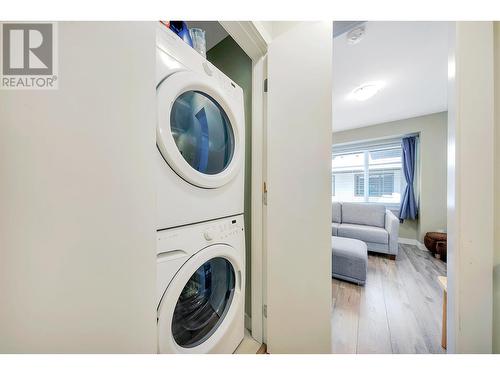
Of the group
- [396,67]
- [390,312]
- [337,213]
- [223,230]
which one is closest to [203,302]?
[223,230]

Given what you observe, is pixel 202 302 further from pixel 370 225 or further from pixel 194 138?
pixel 370 225

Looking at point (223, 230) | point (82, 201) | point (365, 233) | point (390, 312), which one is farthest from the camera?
point (365, 233)

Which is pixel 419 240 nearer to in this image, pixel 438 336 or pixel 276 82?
pixel 438 336

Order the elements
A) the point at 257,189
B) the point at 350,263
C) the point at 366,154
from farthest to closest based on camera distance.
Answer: the point at 366,154 < the point at 350,263 < the point at 257,189

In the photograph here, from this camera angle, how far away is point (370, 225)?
2797 millimetres

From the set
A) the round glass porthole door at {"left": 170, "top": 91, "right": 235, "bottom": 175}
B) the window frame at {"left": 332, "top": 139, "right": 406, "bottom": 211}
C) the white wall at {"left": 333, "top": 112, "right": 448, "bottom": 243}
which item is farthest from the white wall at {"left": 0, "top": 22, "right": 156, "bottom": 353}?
the window frame at {"left": 332, "top": 139, "right": 406, "bottom": 211}

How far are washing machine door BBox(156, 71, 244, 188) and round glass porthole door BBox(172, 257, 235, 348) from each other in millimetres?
430

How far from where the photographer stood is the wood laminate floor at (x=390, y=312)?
1095 millimetres

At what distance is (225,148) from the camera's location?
0.88 meters

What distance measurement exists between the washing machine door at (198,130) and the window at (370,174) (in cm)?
344

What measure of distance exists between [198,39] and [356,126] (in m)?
3.26

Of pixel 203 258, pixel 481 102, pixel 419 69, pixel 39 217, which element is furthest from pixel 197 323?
pixel 419 69

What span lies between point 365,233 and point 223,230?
2.56 m

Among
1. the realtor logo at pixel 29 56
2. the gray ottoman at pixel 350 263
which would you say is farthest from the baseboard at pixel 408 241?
the realtor logo at pixel 29 56
